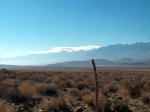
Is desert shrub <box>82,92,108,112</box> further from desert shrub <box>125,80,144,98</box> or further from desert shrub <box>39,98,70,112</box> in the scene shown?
desert shrub <box>125,80,144,98</box>

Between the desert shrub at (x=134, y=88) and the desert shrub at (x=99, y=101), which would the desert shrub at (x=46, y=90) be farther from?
the desert shrub at (x=134, y=88)

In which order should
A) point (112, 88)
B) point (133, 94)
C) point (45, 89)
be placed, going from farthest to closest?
1. point (112, 88)
2. point (45, 89)
3. point (133, 94)

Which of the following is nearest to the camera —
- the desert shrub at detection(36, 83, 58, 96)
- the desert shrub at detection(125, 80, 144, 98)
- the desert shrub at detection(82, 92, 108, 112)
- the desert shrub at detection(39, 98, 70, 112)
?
the desert shrub at detection(82, 92, 108, 112)

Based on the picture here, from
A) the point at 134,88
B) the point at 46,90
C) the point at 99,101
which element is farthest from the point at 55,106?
the point at 134,88

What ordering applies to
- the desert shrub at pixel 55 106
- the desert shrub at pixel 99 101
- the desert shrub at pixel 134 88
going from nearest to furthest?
the desert shrub at pixel 99 101 → the desert shrub at pixel 55 106 → the desert shrub at pixel 134 88

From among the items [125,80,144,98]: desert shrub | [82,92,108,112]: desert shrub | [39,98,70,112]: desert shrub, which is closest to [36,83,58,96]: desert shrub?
[82,92,108,112]: desert shrub

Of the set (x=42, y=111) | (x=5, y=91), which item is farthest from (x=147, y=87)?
(x=5, y=91)

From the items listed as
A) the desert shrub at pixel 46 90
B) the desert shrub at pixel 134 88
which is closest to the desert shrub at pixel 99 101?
the desert shrub at pixel 134 88

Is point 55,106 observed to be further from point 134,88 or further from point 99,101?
point 134,88

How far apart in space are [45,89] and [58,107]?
5.33 meters

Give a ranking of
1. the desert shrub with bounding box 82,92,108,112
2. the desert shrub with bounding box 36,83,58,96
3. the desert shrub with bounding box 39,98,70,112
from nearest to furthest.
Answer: the desert shrub with bounding box 82,92,108,112, the desert shrub with bounding box 39,98,70,112, the desert shrub with bounding box 36,83,58,96

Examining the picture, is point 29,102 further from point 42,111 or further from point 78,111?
point 78,111

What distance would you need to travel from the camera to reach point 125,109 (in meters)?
9.12

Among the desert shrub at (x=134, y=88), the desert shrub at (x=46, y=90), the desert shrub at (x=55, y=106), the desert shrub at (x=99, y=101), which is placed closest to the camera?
the desert shrub at (x=99, y=101)
